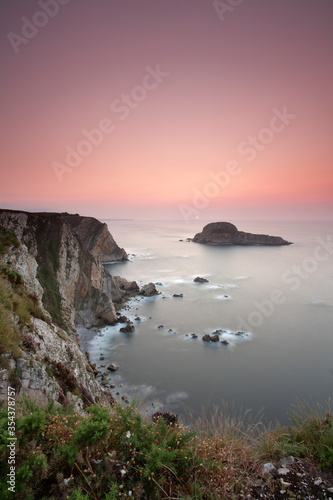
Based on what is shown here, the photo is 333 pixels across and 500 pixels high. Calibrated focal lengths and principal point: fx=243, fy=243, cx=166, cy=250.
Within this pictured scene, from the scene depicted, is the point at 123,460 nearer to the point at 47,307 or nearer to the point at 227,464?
the point at 227,464

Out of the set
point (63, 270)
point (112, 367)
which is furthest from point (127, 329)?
point (63, 270)

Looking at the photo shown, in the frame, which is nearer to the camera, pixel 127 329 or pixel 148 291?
pixel 127 329

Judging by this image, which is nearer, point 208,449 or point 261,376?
point 208,449

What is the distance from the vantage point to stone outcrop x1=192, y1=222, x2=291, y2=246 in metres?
148

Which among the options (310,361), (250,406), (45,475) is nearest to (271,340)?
(310,361)

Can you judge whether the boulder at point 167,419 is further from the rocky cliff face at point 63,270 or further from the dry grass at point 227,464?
the rocky cliff face at point 63,270

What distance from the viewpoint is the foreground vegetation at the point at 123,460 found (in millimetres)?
3006

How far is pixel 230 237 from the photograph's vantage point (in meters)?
154

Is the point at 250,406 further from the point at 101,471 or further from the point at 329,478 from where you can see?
the point at 101,471

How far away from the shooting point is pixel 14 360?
21.4ft

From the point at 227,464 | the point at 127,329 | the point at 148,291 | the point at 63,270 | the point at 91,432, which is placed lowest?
the point at 127,329

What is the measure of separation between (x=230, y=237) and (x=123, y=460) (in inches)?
6155

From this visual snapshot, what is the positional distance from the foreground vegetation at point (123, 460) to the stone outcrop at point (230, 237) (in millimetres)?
152893

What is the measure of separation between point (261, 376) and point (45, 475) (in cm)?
2775
